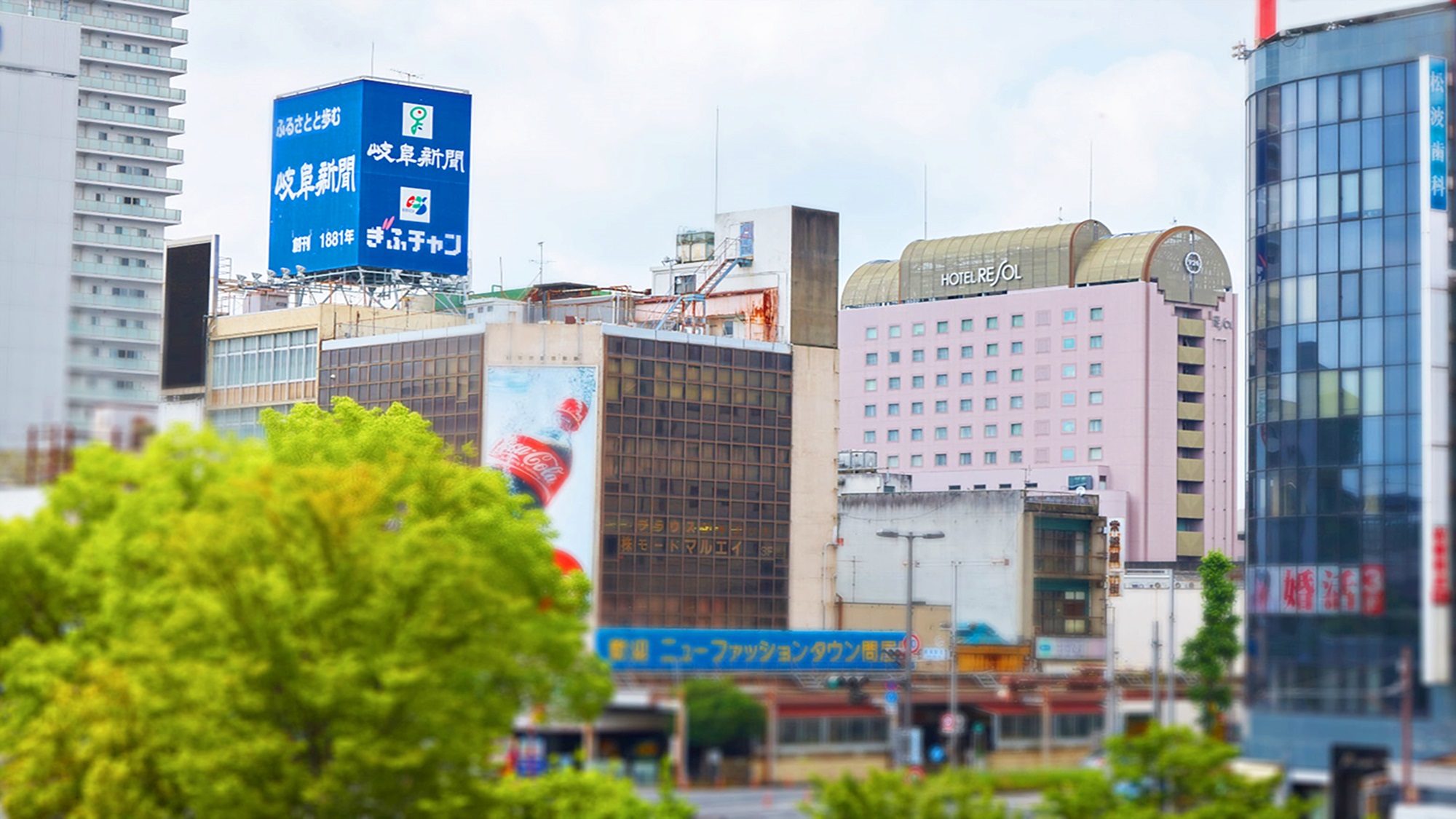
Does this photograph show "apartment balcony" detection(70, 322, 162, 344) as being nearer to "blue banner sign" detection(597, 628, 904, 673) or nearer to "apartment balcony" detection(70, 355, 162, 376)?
"apartment balcony" detection(70, 355, 162, 376)

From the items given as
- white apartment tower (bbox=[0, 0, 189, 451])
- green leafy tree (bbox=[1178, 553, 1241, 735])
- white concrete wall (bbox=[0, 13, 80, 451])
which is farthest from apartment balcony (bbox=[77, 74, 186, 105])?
green leafy tree (bbox=[1178, 553, 1241, 735])

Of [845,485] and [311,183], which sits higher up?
[311,183]

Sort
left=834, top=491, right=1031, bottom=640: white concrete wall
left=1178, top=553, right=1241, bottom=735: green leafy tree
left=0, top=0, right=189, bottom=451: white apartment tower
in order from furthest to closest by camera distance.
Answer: left=0, top=0, right=189, bottom=451: white apartment tower, left=834, top=491, right=1031, bottom=640: white concrete wall, left=1178, top=553, right=1241, bottom=735: green leafy tree

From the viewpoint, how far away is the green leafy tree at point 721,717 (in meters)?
81.1

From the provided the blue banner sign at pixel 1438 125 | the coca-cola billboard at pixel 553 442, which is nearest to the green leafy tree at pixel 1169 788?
the blue banner sign at pixel 1438 125

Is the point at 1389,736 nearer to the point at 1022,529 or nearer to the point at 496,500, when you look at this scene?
the point at 496,500

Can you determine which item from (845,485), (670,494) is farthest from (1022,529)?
(670,494)

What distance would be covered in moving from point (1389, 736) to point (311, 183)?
4234 inches

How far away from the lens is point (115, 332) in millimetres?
108625

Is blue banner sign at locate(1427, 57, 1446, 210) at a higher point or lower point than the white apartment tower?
lower

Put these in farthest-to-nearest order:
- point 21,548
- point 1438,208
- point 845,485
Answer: point 845,485 → point 1438,208 → point 21,548

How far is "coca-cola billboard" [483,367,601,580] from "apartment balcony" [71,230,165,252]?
57.7 metres

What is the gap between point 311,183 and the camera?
15825 centimetres

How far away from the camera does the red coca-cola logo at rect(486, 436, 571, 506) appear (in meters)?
138
